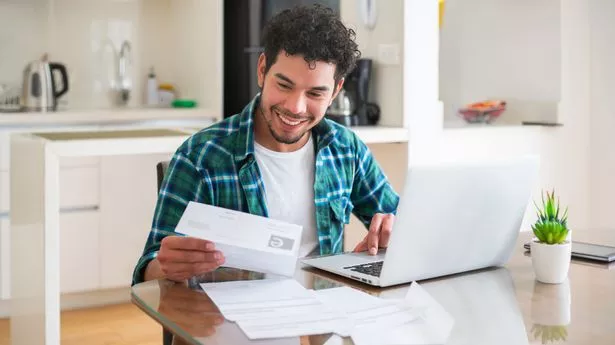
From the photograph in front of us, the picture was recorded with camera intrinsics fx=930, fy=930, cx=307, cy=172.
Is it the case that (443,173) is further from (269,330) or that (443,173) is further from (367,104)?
(367,104)

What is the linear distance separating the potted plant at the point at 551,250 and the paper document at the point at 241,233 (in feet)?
1.61

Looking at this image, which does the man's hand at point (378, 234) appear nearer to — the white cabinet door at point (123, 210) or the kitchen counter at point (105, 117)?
the white cabinet door at point (123, 210)

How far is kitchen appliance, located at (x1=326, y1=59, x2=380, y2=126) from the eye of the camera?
402 centimetres

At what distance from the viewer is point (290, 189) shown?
207cm

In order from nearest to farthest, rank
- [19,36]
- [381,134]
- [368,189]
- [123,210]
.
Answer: [368,189] → [381,134] → [123,210] → [19,36]

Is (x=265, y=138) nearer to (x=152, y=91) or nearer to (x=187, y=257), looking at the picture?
(x=187, y=257)

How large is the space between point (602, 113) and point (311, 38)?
300cm

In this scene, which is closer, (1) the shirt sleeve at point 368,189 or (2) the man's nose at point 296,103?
(2) the man's nose at point 296,103

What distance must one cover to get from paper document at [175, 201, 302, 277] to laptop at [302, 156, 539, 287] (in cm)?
20

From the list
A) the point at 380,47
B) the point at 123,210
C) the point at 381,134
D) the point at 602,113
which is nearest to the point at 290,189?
the point at 381,134

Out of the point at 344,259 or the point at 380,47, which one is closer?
the point at 344,259

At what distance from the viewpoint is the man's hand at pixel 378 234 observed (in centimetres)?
195

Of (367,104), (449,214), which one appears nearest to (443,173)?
(449,214)

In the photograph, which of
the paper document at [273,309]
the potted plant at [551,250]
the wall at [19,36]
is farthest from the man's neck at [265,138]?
the wall at [19,36]
